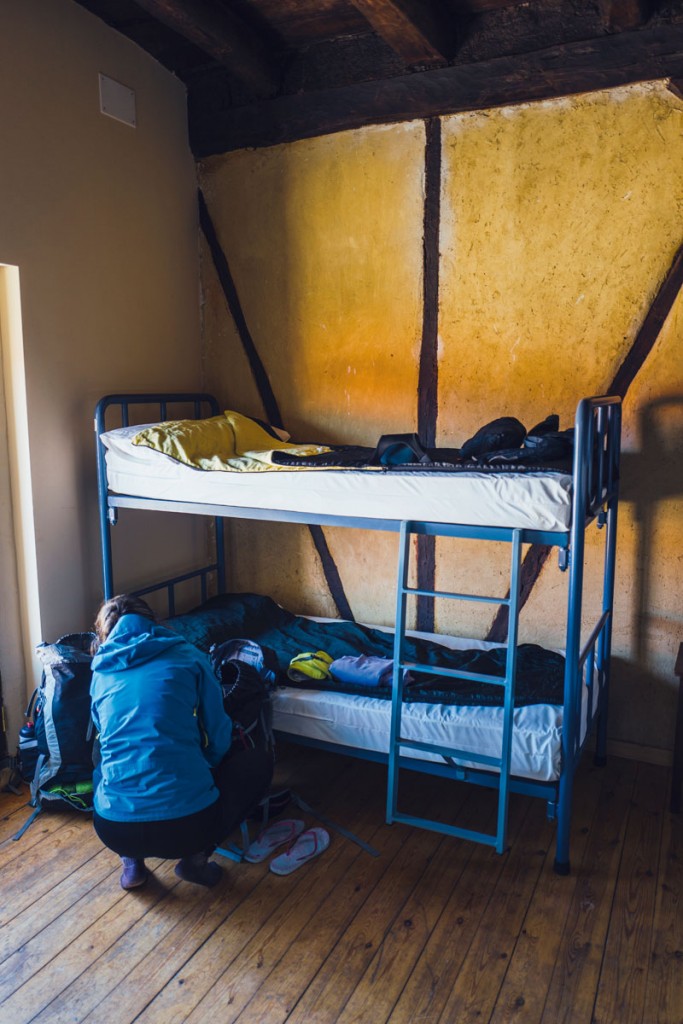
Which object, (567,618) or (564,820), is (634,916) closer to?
(564,820)

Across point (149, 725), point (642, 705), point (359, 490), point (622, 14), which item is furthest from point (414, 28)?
point (642, 705)

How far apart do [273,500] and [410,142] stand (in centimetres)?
184

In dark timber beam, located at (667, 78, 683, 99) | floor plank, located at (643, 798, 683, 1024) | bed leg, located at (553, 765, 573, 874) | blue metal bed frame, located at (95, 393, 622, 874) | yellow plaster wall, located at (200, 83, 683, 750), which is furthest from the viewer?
yellow plaster wall, located at (200, 83, 683, 750)

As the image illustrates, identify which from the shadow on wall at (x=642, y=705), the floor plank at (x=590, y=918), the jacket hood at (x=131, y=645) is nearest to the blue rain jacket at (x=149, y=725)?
the jacket hood at (x=131, y=645)

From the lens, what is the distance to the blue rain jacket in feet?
7.57

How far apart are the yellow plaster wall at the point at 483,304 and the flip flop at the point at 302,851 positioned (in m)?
1.27

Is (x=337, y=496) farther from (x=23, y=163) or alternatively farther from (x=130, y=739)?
(x=23, y=163)

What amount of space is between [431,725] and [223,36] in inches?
116

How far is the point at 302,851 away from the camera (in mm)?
2717

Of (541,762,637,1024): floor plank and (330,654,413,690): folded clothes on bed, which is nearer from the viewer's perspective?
(541,762,637,1024): floor plank

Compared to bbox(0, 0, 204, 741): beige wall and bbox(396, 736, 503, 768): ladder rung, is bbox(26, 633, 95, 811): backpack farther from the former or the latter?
bbox(396, 736, 503, 768): ladder rung

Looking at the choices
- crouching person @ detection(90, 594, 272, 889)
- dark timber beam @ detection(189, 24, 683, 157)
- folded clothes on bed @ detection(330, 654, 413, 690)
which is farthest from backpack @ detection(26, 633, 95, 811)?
dark timber beam @ detection(189, 24, 683, 157)

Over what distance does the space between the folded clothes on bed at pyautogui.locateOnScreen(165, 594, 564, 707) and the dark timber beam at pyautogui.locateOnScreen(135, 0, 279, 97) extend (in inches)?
99.0

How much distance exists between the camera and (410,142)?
138 inches
